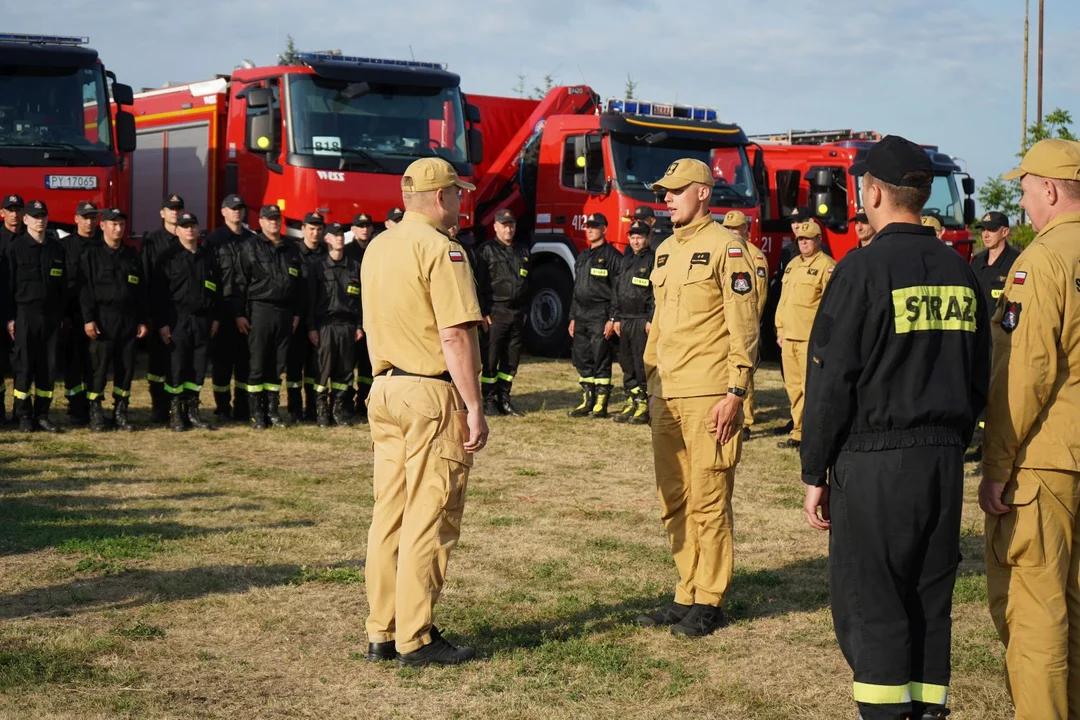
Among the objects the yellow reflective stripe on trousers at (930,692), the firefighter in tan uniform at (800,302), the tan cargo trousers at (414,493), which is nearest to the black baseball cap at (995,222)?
the firefighter in tan uniform at (800,302)

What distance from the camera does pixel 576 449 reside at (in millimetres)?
11133

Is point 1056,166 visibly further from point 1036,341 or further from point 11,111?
point 11,111

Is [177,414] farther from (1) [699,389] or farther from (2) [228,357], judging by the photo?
(1) [699,389]

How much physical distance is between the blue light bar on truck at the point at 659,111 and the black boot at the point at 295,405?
6074 millimetres

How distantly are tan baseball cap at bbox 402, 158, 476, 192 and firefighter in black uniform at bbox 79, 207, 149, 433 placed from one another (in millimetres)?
6863

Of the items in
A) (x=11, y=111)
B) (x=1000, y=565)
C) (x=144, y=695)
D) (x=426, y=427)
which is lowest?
(x=144, y=695)

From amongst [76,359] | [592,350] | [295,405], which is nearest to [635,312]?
[592,350]

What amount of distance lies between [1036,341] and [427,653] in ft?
8.97

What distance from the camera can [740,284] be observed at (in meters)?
5.58

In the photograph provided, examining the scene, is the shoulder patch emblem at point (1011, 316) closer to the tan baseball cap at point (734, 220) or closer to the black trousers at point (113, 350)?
the tan baseball cap at point (734, 220)

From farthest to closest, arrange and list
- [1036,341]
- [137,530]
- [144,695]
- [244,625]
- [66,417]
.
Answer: [66,417] < [137,530] < [244,625] < [144,695] < [1036,341]

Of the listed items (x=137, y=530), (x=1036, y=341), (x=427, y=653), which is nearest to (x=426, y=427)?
(x=427, y=653)

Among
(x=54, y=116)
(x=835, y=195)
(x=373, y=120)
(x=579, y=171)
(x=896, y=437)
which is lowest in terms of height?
(x=896, y=437)

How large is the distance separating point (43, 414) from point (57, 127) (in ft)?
11.2
